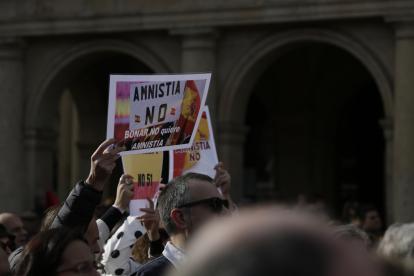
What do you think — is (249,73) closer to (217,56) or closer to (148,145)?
(217,56)

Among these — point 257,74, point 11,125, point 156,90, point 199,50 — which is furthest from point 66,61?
point 156,90

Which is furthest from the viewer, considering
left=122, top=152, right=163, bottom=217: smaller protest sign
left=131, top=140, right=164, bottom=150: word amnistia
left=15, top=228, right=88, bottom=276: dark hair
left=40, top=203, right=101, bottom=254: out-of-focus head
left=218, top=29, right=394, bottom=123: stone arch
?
left=218, top=29, right=394, bottom=123: stone arch

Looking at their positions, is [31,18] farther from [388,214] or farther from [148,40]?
[388,214]

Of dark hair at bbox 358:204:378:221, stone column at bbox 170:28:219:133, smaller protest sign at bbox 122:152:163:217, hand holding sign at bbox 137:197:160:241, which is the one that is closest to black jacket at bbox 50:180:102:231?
hand holding sign at bbox 137:197:160:241

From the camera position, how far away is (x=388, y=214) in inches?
436

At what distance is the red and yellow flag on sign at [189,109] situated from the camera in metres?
3.99

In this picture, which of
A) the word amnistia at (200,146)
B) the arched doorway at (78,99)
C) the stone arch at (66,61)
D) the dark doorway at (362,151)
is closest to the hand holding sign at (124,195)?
the word amnistia at (200,146)

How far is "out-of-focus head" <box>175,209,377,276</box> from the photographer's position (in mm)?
927

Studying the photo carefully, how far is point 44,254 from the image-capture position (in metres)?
2.21

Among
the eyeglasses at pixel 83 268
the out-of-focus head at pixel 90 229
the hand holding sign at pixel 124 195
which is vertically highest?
the hand holding sign at pixel 124 195

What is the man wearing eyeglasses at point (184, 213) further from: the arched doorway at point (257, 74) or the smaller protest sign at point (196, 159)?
the arched doorway at point (257, 74)

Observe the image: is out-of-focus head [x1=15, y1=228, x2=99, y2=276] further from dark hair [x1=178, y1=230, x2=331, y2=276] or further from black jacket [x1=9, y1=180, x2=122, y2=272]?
dark hair [x1=178, y1=230, x2=331, y2=276]

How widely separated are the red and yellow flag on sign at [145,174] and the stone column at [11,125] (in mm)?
8485

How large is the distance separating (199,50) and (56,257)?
968 cm
